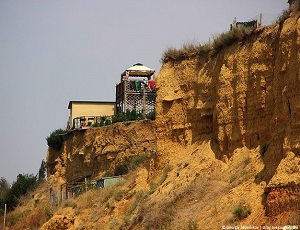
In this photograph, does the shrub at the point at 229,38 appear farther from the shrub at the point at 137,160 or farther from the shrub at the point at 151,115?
the shrub at the point at 151,115

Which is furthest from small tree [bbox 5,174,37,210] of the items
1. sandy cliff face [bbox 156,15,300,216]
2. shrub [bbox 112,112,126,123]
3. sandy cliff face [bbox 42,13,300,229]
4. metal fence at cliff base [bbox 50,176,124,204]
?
sandy cliff face [bbox 156,15,300,216]

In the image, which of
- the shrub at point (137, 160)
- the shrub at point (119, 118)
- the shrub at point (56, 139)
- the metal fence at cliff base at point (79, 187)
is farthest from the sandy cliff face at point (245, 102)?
the shrub at point (56, 139)

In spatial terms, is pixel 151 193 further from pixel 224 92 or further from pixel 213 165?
pixel 224 92

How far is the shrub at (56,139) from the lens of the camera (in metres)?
48.3

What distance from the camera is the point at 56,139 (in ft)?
159

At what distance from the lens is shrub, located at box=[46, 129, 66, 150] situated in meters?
48.3

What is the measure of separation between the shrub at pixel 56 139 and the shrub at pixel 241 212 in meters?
29.9

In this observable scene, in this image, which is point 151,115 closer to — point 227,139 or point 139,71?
point 139,71

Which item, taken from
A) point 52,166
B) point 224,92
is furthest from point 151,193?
point 52,166

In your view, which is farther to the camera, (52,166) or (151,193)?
(52,166)

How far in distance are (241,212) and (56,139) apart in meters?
30.7

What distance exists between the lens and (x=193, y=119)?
88.0 feet

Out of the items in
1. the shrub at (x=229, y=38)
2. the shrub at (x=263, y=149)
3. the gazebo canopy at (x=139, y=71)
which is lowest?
the shrub at (x=263, y=149)

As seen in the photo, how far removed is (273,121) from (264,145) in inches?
43.9
